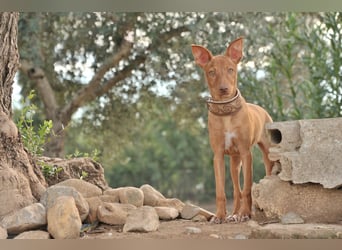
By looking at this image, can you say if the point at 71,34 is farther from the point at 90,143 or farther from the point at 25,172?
the point at 25,172

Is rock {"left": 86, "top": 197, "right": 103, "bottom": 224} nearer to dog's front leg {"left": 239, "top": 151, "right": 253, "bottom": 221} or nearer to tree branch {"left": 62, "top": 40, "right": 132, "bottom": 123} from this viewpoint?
dog's front leg {"left": 239, "top": 151, "right": 253, "bottom": 221}

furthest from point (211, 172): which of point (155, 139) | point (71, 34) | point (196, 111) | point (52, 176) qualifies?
point (52, 176)

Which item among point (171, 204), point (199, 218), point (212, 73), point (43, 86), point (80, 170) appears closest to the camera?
point (212, 73)

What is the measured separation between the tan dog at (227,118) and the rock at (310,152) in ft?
0.47

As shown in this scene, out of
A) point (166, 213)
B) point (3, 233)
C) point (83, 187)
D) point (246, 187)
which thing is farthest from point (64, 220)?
point (246, 187)

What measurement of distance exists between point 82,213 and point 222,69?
87 centimetres

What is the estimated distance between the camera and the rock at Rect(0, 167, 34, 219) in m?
2.50

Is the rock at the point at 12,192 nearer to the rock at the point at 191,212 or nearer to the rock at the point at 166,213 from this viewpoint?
the rock at the point at 166,213

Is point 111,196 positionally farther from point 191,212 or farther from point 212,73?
point 212,73

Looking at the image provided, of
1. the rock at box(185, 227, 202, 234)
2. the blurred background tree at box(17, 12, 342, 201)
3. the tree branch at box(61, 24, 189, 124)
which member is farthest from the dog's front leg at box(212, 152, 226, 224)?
the tree branch at box(61, 24, 189, 124)

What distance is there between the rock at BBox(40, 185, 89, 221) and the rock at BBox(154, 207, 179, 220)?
366 mm

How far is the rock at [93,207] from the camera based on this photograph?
2629mm

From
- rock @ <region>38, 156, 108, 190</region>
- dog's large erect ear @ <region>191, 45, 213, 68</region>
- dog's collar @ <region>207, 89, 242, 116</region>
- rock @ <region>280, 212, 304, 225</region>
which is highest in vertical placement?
dog's large erect ear @ <region>191, 45, 213, 68</region>

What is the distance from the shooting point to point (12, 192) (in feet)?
8.30
